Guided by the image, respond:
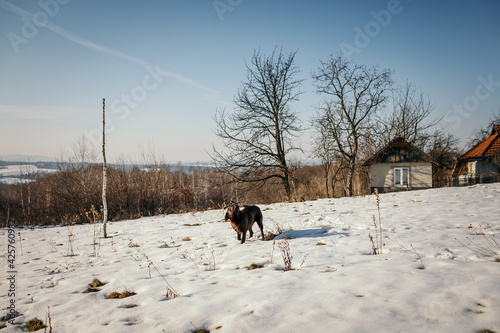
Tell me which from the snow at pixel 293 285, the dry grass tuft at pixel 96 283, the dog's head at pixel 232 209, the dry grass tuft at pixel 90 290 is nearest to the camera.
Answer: the snow at pixel 293 285

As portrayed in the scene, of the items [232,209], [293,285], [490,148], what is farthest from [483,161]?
[293,285]

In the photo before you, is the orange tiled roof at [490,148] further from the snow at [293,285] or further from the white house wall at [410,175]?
the snow at [293,285]

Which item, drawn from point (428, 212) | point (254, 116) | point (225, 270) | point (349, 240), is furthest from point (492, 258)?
point (254, 116)

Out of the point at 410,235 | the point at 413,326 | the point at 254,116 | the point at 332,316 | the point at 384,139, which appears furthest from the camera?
the point at 384,139

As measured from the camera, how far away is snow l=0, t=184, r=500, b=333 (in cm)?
204

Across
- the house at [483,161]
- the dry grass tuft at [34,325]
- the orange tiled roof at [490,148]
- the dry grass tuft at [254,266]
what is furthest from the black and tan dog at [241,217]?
the orange tiled roof at [490,148]

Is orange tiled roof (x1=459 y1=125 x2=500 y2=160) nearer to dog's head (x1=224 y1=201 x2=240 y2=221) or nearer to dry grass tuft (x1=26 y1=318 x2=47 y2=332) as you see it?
dog's head (x1=224 y1=201 x2=240 y2=221)

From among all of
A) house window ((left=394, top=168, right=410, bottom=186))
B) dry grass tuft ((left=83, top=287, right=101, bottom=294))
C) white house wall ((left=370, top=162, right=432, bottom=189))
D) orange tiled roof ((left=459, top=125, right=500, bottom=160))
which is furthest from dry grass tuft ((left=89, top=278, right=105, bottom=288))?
orange tiled roof ((left=459, top=125, right=500, bottom=160))

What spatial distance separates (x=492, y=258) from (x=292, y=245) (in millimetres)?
2877

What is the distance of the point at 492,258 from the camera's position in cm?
311

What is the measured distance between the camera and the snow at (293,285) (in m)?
2.04

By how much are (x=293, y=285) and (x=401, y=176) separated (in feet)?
80.9

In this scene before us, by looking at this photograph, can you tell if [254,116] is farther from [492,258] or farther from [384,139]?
[384,139]

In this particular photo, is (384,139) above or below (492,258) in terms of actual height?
above
